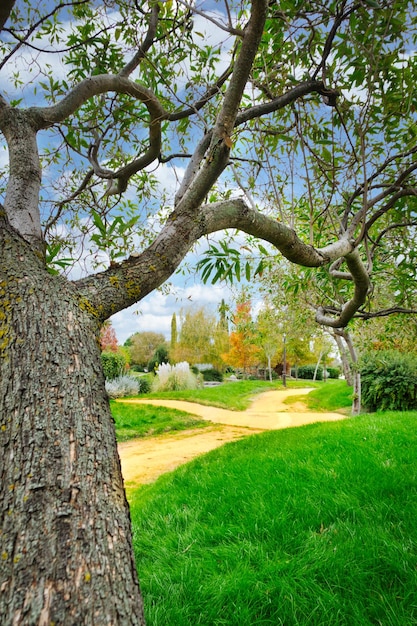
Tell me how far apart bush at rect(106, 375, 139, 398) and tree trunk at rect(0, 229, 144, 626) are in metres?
12.7

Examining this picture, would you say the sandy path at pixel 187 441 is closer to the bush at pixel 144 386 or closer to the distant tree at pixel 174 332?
the bush at pixel 144 386

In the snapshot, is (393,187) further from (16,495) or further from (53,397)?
(16,495)

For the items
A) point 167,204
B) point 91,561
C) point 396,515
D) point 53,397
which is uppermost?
→ point 167,204

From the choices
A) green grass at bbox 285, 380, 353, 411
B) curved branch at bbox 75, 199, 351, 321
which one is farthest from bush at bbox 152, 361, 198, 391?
curved branch at bbox 75, 199, 351, 321

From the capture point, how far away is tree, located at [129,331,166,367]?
36.8 meters

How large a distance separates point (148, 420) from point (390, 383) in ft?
23.5

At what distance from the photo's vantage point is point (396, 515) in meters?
2.64

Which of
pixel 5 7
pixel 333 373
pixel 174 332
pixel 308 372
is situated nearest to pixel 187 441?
pixel 5 7

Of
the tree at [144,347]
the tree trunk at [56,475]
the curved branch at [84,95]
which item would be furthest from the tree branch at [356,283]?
the tree at [144,347]

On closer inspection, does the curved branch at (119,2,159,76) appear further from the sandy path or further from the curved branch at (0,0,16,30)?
the sandy path

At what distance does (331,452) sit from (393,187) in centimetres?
309

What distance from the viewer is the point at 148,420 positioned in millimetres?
9047

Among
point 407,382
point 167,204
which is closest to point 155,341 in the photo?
point 407,382

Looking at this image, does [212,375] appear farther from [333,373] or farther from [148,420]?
[333,373]
